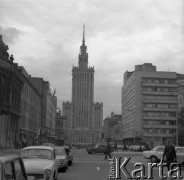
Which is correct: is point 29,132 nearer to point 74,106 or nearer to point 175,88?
point 175,88

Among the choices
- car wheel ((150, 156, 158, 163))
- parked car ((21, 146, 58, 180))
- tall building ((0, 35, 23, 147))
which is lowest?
car wheel ((150, 156, 158, 163))

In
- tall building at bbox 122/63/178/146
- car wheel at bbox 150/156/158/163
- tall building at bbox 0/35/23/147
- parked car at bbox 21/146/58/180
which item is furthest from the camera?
tall building at bbox 122/63/178/146

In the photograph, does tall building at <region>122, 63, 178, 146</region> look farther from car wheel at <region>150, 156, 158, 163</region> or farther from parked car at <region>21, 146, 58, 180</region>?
parked car at <region>21, 146, 58, 180</region>

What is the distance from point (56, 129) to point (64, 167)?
159 m

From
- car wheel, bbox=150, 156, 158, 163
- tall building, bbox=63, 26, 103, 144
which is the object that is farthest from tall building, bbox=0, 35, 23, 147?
tall building, bbox=63, 26, 103, 144

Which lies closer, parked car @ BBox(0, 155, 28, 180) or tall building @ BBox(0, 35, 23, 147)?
parked car @ BBox(0, 155, 28, 180)

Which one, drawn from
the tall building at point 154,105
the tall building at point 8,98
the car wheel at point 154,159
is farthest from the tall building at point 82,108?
the car wheel at point 154,159

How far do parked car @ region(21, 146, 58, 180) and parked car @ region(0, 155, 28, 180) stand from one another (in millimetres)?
6980

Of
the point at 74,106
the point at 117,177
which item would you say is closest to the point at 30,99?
the point at 117,177

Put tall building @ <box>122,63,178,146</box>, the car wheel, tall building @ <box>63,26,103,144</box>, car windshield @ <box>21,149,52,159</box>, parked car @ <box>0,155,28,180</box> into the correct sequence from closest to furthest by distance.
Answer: parked car @ <box>0,155,28,180</box>
car windshield @ <box>21,149,52,159</box>
the car wheel
tall building @ <box>122,63,178,146</box>
tall building @ <box>63,26,103,144</box>

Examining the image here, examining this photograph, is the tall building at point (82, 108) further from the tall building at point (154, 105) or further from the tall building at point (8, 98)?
the tall building at point (8, 98)

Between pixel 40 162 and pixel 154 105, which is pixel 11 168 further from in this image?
pixel 154 105

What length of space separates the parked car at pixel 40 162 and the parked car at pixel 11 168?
22.9 feet

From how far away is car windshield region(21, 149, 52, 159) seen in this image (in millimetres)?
16109
